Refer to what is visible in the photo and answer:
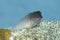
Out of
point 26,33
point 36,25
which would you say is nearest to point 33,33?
point 26,33

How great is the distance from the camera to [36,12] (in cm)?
619

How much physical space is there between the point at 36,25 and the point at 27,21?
35 centimetres

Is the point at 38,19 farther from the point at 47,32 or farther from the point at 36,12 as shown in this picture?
the point at 47,32

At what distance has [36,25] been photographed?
603cm

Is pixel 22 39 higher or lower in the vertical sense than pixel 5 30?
lower

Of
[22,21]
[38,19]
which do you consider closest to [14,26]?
[22,21]

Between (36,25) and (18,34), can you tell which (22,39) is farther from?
(36,25)

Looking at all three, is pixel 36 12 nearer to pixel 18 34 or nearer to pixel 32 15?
pixel 32 15

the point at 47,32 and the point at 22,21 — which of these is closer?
the point at 47,32

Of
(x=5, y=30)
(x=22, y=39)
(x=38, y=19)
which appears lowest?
(x=22, y=39)

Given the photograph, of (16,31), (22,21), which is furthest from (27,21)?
(16,31)

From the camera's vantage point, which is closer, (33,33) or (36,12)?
(33,33)

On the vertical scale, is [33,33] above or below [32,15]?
below

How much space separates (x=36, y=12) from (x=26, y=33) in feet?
3.06
